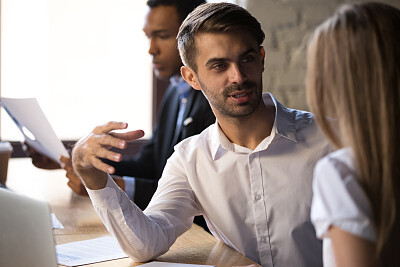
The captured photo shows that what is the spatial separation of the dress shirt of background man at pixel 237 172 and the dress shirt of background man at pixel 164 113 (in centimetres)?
52

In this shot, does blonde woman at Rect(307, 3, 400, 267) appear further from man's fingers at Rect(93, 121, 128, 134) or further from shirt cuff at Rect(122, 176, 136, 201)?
shirt cuff at Rect(122, 176, 136, 201)

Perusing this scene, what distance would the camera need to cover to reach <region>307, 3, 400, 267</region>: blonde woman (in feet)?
2.47

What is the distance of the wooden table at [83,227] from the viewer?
127 centimetres

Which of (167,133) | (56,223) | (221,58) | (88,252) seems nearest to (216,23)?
(221,58)

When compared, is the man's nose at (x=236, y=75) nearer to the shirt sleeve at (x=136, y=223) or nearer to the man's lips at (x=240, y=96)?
the man's lips at (x=240, y=96)

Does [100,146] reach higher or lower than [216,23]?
lower

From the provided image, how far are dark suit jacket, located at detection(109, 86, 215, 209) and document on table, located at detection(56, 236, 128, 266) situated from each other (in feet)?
2.14

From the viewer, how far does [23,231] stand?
845mm

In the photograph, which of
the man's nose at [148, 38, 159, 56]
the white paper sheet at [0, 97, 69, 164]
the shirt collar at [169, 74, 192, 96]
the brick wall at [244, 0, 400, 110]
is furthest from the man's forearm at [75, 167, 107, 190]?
the brick wall at [244, 0, 400, 110]

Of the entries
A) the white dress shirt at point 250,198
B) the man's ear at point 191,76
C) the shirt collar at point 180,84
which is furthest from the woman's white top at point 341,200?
the shirt collar at point 180,84

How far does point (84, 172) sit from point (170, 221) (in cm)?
25

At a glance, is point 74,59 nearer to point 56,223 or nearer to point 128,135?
point 56,223

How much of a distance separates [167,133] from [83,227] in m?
0.84

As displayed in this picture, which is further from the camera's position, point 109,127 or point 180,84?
point 180,84
